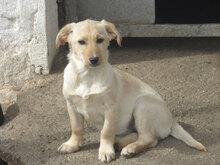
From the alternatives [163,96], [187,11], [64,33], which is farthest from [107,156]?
[187,11]

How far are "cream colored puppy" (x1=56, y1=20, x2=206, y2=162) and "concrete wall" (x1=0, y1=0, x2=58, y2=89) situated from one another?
1759mm

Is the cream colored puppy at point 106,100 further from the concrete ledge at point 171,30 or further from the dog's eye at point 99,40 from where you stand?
the concrete ledge at point 171,30

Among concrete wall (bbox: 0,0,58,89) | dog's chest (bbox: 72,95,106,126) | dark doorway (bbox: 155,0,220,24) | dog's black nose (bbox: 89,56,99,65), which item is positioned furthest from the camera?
dark doorway (bbox: 155,0,220,24)

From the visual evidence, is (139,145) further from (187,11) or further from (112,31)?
(187,11)

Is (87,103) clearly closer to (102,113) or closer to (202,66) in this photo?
(102,113)

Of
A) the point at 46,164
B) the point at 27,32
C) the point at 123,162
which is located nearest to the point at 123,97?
the point at 123,162

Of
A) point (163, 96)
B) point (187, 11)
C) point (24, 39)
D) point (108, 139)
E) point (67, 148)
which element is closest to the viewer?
point (108, 139)

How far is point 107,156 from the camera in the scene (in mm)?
4023

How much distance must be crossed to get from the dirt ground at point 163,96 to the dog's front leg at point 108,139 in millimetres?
87

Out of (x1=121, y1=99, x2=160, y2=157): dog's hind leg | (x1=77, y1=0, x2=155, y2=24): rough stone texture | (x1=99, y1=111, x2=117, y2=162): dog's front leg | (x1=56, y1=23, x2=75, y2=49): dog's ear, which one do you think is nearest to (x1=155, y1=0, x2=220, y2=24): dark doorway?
(x1=77, y1=0, x2=155, y2=24): rough stone texture

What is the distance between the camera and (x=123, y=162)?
158 inches

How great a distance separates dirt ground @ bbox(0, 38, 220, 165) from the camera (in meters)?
4.18

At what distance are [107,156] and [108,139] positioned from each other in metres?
0.17

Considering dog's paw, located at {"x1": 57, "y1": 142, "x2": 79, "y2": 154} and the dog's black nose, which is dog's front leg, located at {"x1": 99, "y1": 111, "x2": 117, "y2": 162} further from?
the dog's black nose
